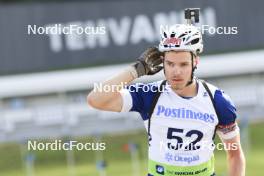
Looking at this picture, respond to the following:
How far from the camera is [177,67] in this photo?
5.84 m

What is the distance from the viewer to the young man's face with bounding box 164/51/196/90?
584 cm

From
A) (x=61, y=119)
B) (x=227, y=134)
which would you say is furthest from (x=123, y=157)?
(x=227, y=134)

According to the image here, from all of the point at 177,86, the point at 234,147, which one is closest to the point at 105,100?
the point at 177,86

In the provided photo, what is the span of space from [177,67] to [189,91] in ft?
1.43

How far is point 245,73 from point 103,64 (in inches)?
118

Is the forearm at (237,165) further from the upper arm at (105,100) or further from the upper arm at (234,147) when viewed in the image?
the upper arm at (105,100)

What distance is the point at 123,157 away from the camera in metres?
15.4

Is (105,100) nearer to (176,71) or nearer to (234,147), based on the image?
(176,71)

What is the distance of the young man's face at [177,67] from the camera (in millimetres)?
5844

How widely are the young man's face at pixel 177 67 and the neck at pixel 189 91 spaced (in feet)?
0.72

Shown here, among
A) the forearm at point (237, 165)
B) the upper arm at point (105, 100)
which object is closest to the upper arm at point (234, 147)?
the forearm at point (237, 165)

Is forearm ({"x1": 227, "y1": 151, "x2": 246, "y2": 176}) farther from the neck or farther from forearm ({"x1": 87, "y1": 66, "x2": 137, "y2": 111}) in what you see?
forearm ({"x1": 87, "y1": 66, "x2": 137, "y2": 111})

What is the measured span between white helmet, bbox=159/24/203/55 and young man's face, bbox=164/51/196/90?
43mm

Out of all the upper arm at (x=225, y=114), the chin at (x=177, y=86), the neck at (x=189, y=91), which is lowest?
the upper arm at (x=225, y=114)
